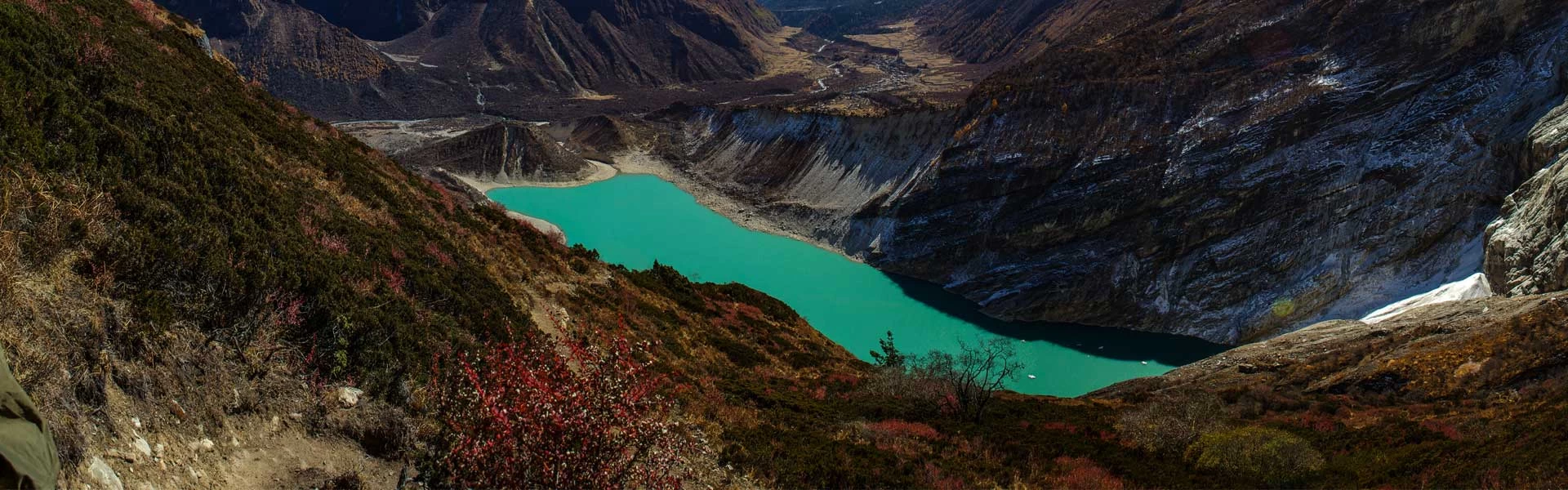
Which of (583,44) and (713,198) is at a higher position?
(583,44)

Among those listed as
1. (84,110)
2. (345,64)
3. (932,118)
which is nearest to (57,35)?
(84,110)

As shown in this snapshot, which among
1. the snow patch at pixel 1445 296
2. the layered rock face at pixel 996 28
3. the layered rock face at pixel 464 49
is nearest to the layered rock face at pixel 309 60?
the layered rock face at pixel 464 49

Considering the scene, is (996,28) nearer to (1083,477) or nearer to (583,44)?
(583,44)

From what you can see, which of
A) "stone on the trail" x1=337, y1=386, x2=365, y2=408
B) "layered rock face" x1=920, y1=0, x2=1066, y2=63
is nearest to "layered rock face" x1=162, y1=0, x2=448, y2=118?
"layered rock face" x1=920, y1=0, x2=1066, y2=63

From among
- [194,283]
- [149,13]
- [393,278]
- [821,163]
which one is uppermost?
[821,163]

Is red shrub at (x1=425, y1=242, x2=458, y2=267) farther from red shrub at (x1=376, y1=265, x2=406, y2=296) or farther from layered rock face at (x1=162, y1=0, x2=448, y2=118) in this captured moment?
layered rock face at (x1=162, y1=0, x2=448, y2=118)

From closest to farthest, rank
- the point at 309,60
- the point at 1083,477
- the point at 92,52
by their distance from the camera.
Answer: the point at 92,52 < the point at 1083,477 < the point at 309,60

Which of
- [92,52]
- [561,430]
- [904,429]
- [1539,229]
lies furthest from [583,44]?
[561,430]
